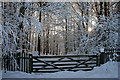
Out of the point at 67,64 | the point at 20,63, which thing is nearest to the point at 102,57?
→ the point at 67,64

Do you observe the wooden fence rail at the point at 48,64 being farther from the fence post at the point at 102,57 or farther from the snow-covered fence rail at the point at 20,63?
the fence post at the point at 102,57

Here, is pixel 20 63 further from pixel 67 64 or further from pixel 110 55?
pixel 110 55

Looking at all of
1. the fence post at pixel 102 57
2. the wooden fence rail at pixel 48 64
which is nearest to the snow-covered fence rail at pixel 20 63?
the wooden fence rail at pixel 48 64

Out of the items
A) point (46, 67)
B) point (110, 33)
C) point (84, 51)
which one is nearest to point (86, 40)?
point (84, 51)

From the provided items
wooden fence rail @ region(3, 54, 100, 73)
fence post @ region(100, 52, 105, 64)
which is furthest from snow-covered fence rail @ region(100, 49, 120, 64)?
wooden fence rail @ region(3, 54, 100, 73)

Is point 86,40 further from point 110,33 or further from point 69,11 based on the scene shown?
point 69,11

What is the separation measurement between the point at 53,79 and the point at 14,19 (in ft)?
11.1

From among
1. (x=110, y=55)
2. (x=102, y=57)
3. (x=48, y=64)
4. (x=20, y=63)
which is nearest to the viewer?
(x=110, y=55)

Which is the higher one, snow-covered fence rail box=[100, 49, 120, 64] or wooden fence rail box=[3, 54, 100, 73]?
snow-covered fence rail box=[100, 49, 120, 64]

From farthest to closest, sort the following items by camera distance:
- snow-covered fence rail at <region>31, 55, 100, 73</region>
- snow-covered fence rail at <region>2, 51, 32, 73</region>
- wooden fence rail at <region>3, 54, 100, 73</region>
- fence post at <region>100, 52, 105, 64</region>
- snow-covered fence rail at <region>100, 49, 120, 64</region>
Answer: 1. fence post at <region>100, 52, 105, 64</region>
2. snow-covered fence rail at <region>31, 55, 100, 73</region>
3. wooden fence rail at <region>3, 54, 100, 73</region>
4. snow-covered fence rail at <region>2, 51, 32, 73</region>
5. snow-covered fence rail at <region>100, 49, 120, 64</region>

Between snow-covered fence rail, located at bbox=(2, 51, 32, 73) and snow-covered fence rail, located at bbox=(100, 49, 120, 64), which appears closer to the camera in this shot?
snow-covered fence rail, located at bbox=(100, 49, 120, 64)

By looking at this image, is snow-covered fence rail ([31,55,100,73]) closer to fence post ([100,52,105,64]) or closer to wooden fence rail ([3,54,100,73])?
wooden fence rail ([3,54,100,73])

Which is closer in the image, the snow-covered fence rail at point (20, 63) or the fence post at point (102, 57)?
the snow-covered fence rail at point (20, 63)

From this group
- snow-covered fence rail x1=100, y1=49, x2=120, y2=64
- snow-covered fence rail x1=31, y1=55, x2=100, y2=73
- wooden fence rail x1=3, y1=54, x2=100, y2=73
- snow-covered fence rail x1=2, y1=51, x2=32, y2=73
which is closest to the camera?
snow-covered fence rail x1=100, y1=49, x2=120, y2=64
